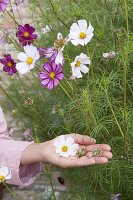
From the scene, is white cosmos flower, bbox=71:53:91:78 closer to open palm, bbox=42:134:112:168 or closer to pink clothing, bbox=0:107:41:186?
open palm, bbox=42:134:112:168

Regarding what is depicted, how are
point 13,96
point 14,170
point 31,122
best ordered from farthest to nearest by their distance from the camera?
point 13,96 < point 31,122 < point 14,170

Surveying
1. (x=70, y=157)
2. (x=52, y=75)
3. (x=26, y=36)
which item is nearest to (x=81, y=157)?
(x=70, y=157)

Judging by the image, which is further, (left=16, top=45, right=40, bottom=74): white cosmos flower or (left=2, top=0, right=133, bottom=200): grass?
(left=2, top=0, right=133, bottom=200): grass

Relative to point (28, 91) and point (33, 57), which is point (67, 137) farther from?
point (28, 91)

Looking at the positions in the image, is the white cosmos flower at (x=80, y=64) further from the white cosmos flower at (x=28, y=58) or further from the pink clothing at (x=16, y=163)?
the pink clothing at (x=16, y=163)

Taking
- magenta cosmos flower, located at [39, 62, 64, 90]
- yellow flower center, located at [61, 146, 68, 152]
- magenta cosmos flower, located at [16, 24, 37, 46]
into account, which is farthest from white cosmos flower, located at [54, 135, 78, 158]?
magenta cosmos flower, located at [16, 24, 37, 46]

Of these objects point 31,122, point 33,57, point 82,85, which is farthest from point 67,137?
point 31,122

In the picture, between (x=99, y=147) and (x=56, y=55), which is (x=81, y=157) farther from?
(x=56, y=55)
